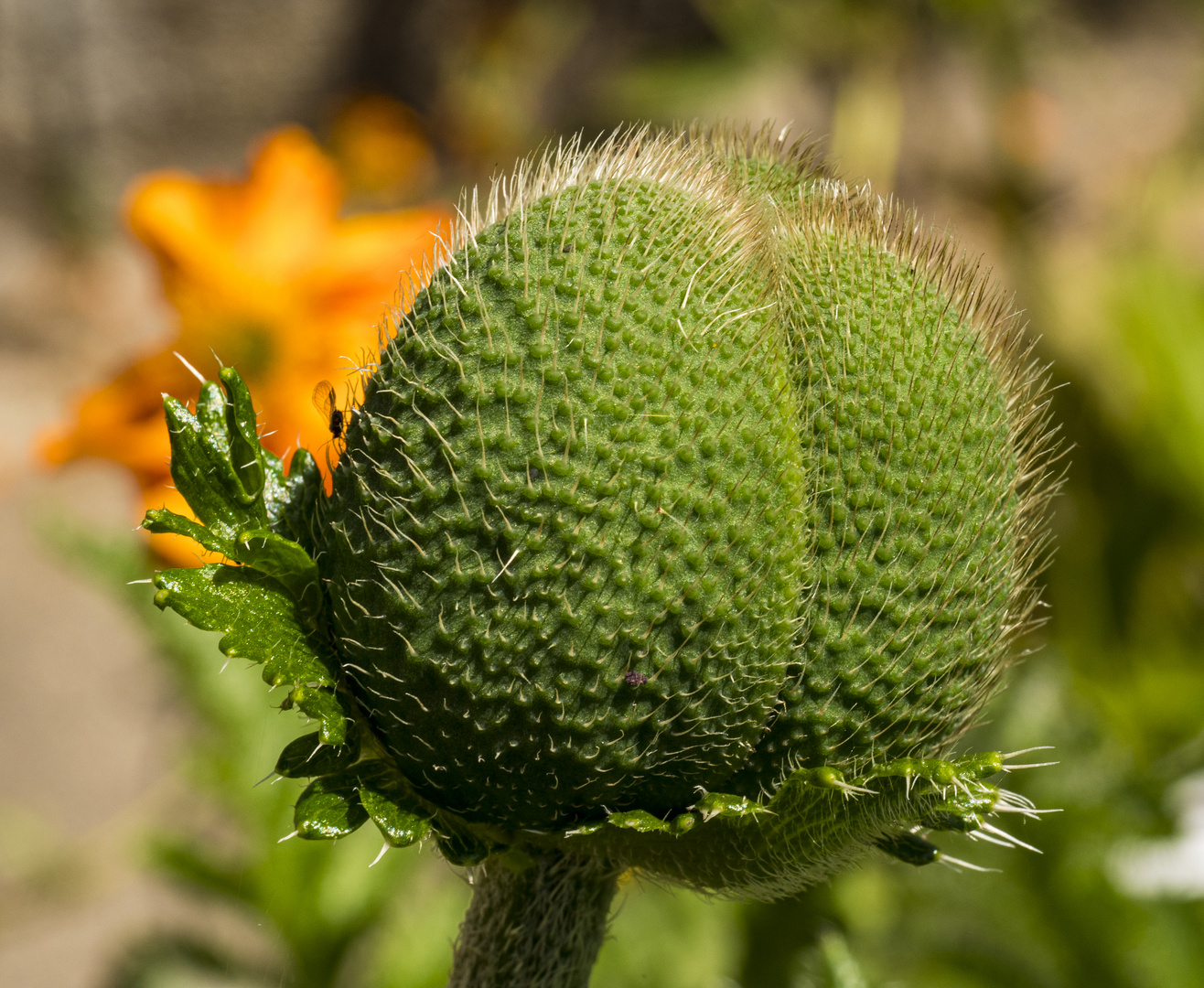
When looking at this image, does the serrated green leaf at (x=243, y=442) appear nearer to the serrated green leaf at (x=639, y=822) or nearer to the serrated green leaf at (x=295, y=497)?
the serrated green leaf at (x=295, y=497)

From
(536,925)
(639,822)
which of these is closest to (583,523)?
(639,822)

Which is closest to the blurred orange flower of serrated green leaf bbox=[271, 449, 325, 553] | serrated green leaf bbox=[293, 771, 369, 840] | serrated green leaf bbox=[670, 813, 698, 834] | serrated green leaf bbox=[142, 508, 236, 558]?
serrated green leaf bbox=[271, 449, 325, 553]

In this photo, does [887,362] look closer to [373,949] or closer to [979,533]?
[979,533]

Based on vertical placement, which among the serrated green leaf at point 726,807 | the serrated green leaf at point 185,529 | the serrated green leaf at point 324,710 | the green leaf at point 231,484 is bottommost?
the serrated green leaf at point 324,710

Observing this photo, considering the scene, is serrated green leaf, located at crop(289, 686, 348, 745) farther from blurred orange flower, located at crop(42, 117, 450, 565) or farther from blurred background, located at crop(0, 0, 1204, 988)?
blurred orange flower, located at crop(42, 117, 450, 565)

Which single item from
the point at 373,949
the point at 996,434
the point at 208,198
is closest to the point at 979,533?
the point at 996,434

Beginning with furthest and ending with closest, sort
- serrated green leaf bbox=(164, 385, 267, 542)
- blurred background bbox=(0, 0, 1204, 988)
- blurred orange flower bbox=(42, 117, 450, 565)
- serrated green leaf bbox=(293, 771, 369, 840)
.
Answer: blurred background bbox=(0, 0, 1204, 988) < blurred orange flower bbox=(42, 117, 450, 565) < serrated green leaf bbox=(164, 385, 267, 542) < serrated green leaf bbox=(293, 771, 369, 840)

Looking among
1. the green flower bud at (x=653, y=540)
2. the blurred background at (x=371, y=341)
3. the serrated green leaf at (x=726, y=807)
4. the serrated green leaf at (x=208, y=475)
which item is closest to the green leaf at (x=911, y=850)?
the green flower bud at (x=653, y=540)
